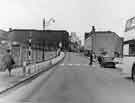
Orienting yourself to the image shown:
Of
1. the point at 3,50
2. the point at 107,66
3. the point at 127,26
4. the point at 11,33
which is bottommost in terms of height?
the point at 107,66

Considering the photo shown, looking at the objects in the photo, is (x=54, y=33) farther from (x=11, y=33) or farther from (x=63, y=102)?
(x=63, y=102)

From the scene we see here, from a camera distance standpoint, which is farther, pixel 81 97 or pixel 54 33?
pixel 54 33

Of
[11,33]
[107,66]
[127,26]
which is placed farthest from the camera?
[11,33]

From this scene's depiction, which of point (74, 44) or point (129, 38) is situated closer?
point (129, 38)

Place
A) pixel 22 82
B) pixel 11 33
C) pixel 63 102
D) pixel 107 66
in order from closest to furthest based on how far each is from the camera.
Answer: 1. pixel 63 102
2. pixel 22 82
3. pixel 107 66
4. pixel 11 33

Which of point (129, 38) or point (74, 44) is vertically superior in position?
point (74, 44)

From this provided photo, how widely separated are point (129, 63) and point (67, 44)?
350ft

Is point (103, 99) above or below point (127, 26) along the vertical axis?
below

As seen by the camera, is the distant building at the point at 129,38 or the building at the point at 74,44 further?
the building at the point at 74,44

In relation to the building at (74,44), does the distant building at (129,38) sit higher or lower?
lower

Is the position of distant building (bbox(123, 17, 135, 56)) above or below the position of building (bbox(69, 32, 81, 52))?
below

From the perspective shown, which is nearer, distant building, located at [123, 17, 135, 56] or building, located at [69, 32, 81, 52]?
distant building, located at [123, 17, 135, 56]

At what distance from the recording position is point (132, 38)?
15.3 m

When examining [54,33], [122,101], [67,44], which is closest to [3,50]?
[122,101]
